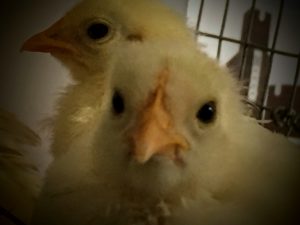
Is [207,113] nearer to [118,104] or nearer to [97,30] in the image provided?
[118,104]

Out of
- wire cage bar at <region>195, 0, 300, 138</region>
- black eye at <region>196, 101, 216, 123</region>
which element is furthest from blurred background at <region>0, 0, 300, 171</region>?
black eye at <region>196, 101, 216, 123</region>

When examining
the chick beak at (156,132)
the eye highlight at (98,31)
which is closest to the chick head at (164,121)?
the chick beak at (156,132)

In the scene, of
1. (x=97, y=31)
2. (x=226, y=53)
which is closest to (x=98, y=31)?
(x=97, y=31)

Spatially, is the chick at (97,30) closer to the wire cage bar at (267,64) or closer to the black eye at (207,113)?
the wire cage bar at (267,64)

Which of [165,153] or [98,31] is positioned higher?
[98,31]

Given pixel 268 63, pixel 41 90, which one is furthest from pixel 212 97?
pixel 41 90

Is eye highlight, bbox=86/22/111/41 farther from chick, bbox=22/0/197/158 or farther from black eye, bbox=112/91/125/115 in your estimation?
black eye, bbox=112/91/125/115

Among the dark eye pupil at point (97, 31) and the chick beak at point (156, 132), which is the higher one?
the dark eye pupil at point (97, 31)
